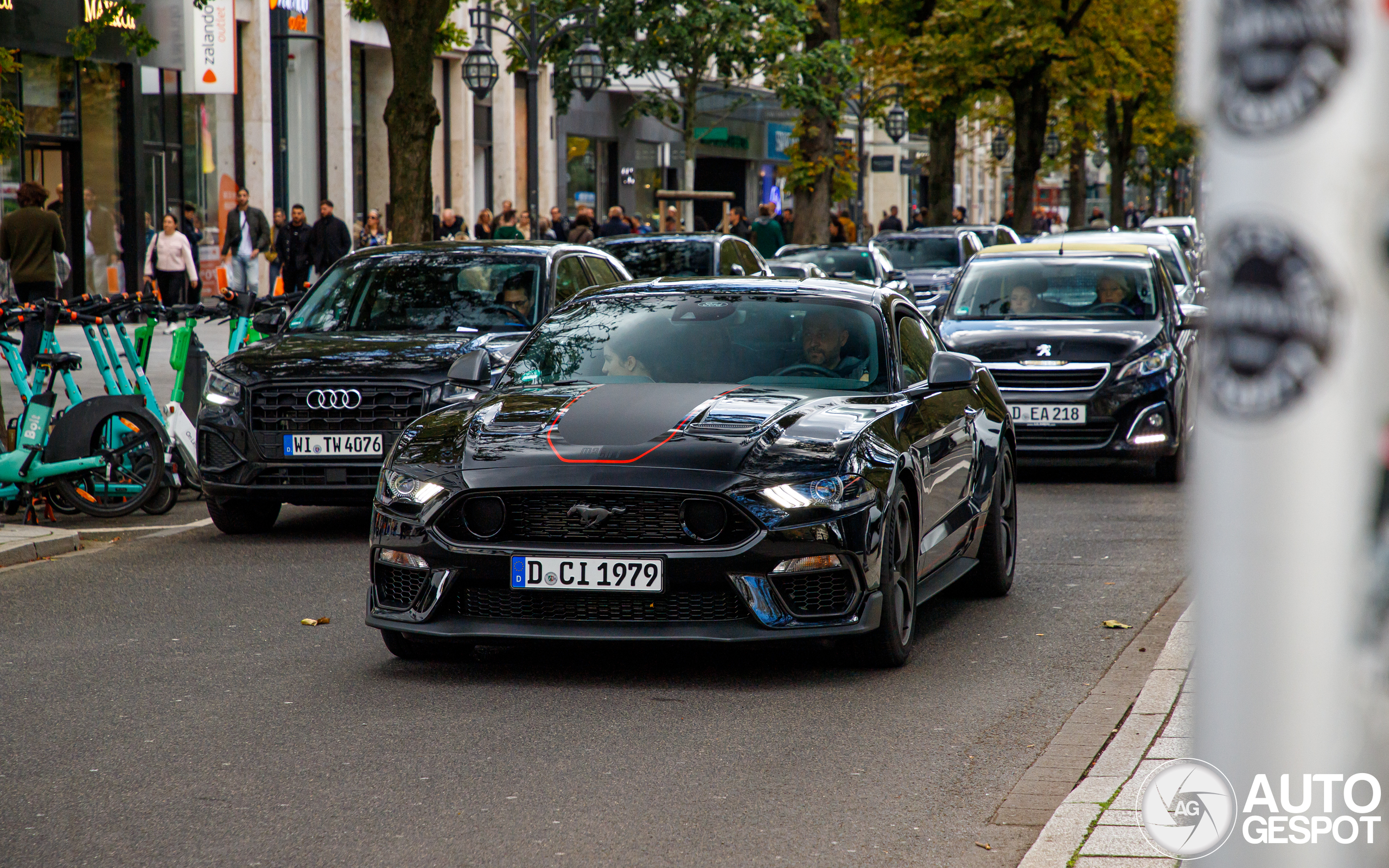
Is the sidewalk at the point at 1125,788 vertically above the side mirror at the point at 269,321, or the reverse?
the side mirror at the point at 269,321

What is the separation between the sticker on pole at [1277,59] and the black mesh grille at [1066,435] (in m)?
11.7

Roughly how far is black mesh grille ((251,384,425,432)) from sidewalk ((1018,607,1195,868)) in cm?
493

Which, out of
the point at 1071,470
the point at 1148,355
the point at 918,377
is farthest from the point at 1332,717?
the point at 1071,470

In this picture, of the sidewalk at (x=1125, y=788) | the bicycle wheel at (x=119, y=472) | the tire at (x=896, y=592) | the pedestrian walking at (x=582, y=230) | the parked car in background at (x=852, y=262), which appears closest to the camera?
the sidewalk at (x=1125, y=788)

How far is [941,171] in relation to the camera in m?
Answer: 42.1

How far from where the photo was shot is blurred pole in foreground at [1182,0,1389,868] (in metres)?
1.52

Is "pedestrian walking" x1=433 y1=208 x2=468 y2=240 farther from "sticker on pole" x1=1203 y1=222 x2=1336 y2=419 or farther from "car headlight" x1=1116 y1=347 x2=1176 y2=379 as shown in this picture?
"sticker on pole" x1=1203 y1=222 x2=1336 y2=419

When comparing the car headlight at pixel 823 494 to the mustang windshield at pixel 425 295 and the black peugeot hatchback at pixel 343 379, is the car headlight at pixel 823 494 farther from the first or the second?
the mustang windshield at pixel 425 295

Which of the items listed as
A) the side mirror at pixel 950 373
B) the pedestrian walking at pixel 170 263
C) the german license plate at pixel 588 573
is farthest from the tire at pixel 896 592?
the pedestrian walking at pixel 170 263

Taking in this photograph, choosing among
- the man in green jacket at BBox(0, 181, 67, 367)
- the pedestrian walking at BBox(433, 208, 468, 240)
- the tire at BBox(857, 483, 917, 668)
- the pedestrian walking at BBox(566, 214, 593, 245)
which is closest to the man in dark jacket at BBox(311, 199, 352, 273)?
the pedestrian walking at BBox(566, 214, 593, 245)

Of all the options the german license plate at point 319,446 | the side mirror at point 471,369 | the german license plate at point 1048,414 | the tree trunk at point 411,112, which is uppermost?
the tree trunk at point 411,112

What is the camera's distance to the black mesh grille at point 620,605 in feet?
21.0

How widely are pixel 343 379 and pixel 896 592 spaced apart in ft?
15.0

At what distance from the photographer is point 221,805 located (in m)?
5.04
